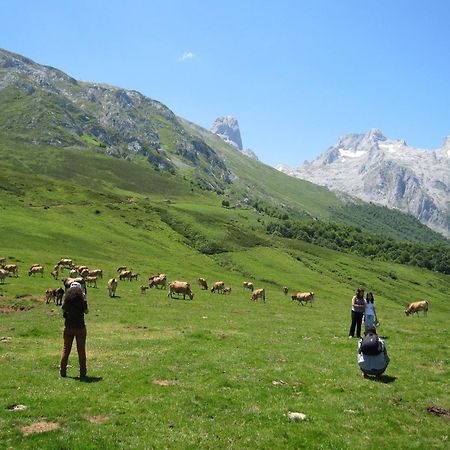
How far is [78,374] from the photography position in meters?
21.1

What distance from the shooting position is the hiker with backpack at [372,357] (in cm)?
2138

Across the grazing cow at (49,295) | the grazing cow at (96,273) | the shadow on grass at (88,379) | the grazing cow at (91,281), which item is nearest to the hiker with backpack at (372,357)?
the shadow on grass at (88,379)

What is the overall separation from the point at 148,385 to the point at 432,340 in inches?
862

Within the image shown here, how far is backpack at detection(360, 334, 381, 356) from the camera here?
21.3 metres

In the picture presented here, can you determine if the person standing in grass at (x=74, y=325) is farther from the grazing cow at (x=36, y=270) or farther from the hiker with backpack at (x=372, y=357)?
the grazing cow at (x=36, y=270)

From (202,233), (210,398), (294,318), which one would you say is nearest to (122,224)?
(202,233)

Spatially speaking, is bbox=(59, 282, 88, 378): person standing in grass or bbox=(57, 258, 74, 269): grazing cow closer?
bbox=(59, 282, 88, 378): person standing in grass

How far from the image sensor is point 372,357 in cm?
2170

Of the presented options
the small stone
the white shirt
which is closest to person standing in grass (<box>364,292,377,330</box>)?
the white shirt

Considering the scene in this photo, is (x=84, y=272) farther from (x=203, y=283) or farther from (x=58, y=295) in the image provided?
(x=58, y=295)

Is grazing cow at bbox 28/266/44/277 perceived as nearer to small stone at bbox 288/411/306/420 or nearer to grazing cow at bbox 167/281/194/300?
grazing cow at bbox 167/281/194/300

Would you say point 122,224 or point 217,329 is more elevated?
point 122,224

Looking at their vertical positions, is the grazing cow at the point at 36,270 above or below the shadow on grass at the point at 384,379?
above

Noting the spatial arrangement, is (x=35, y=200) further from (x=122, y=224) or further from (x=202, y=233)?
(x=202, y=233)
